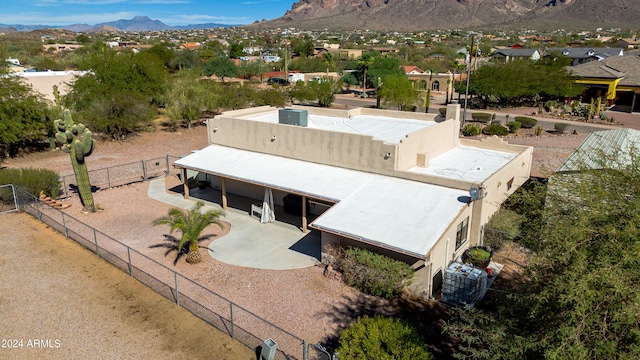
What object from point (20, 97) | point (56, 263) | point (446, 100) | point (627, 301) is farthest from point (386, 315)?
point (446, 100)

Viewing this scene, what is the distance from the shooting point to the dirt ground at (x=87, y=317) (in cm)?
1331

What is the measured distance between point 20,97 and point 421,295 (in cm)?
3444

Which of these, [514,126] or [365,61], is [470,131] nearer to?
[514,126]

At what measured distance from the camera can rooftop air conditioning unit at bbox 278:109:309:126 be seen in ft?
85.6

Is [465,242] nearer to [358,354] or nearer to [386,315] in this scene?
[386,315]

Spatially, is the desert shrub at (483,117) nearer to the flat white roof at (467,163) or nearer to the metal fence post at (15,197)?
the flat white roof at (467,163)

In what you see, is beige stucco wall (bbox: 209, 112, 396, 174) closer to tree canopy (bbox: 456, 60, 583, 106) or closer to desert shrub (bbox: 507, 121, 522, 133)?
desert shrub (bbox: 507, 121, 522, 133)

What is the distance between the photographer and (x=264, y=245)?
2031 cm

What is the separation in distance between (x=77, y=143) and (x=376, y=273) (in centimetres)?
1656

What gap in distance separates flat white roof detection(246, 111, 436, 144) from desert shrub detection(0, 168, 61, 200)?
1188cm

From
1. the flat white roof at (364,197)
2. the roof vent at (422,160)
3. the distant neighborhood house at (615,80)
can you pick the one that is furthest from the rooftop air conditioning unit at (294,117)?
the distant neighborhood house at (615,80)

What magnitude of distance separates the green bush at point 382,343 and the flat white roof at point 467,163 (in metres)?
10.1

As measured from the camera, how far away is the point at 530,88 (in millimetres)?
58906

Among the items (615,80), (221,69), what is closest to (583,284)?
(615,80)
